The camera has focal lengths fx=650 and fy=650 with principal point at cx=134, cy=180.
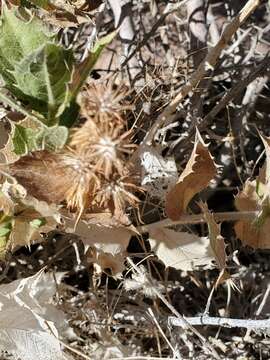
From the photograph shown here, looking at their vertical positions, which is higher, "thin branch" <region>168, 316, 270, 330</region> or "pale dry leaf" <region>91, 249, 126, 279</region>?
"pale dry leaf" <region>91, 249, 126, 279</region>

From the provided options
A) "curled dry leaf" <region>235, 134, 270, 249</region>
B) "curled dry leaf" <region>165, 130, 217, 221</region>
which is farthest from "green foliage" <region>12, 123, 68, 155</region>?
"curled dry leaf" <region>235, 134, 270, 249</region>

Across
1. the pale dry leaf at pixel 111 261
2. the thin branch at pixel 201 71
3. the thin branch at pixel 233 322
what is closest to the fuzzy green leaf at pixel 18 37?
the thin branch at pixel 201 71

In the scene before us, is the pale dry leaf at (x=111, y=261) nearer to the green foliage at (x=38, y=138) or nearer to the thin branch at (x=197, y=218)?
the thin branch at (x=197, y=218)

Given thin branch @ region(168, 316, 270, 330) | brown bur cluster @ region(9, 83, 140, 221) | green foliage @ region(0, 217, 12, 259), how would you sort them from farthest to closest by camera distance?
thin branch @ region(168, 316, 270, 330), green foliage @ region(0, 217, 12, 259), brown bur cluster @ region(9, 83, 140, 221)

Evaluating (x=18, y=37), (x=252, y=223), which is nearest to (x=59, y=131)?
(x=18, y=37)

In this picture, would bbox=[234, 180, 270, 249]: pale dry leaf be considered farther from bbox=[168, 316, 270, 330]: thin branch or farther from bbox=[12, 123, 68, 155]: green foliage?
bbox=[12, 123, 68, 155]: green foliage

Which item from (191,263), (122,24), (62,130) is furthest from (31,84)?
(122,24)

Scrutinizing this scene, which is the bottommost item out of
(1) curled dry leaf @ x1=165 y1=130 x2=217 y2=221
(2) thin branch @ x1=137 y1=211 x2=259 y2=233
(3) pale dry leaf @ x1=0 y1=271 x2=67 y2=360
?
(3) pale dry leaf @ x1=0 y1=271 x2=67 y2=360

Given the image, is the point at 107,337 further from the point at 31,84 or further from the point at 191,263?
the point at 31,84
